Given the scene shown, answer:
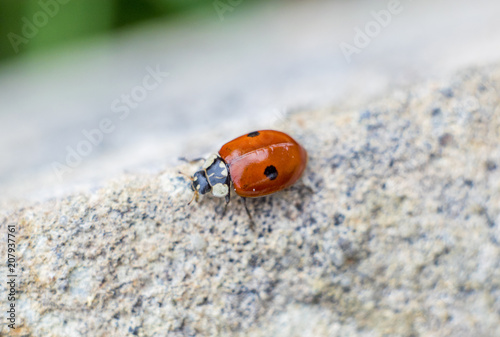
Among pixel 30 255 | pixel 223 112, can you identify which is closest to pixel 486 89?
pixel 223 112

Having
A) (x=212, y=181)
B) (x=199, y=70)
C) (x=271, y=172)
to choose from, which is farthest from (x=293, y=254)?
→ (x=199, y=70)

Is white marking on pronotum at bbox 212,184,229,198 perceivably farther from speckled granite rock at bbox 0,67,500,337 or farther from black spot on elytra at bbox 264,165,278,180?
black spot on elytra at bbox 264,165,278,180

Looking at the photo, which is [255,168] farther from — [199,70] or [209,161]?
[199,70]

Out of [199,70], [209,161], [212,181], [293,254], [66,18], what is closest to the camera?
[293,254]

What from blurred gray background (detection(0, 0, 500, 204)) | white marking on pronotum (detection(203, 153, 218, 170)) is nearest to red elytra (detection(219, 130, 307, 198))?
white marking on pronotum (detection(203, 153, 218, 170))

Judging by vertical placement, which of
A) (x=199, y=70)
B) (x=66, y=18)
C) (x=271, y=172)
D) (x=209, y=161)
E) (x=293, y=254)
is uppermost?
(x=66, y=18)
